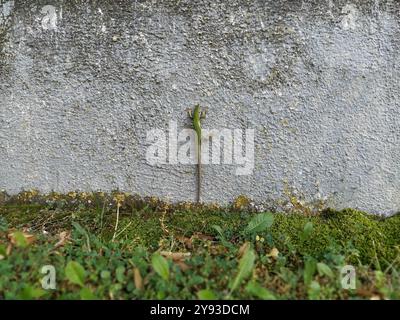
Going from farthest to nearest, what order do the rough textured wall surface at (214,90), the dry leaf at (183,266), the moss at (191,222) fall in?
1. the rough textured wall surface at (214,90)
2. the moss at (191,222)
3. the dry leaf at (183,266)

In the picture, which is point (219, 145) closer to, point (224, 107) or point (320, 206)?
point (224, 107)

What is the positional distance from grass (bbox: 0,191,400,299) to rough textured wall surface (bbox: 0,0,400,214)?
0.51ft

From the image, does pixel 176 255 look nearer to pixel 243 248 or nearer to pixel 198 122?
pixel 243 248

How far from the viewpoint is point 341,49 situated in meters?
2.53

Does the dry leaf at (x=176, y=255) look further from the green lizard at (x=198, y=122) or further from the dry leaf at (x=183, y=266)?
the green lizard at (x=198, y=122)

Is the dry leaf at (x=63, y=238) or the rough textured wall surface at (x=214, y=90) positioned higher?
the rough textured wall surface at (x=214, y=90)

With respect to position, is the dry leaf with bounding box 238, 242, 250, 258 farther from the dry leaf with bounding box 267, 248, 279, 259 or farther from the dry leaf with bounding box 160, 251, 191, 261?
the dry leaf with bounding box 160, 251, 191, 261

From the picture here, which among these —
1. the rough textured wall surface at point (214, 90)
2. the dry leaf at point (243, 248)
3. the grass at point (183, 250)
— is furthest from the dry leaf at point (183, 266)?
the rough textured wall surface at point (214, 90)

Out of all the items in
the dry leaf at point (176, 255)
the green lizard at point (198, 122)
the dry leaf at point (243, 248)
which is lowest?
the dry leaf at point (176, 255)

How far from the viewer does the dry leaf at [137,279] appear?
1756 millimetres

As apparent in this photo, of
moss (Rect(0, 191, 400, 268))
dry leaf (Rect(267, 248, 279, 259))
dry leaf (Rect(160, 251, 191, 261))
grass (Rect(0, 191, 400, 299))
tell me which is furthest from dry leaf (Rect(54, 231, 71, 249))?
dry leaf (Rect(267, 248, 279, 259))

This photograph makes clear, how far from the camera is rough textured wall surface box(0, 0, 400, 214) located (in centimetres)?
254

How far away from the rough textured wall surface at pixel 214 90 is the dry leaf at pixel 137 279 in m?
0.96

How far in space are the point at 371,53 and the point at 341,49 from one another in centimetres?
19
